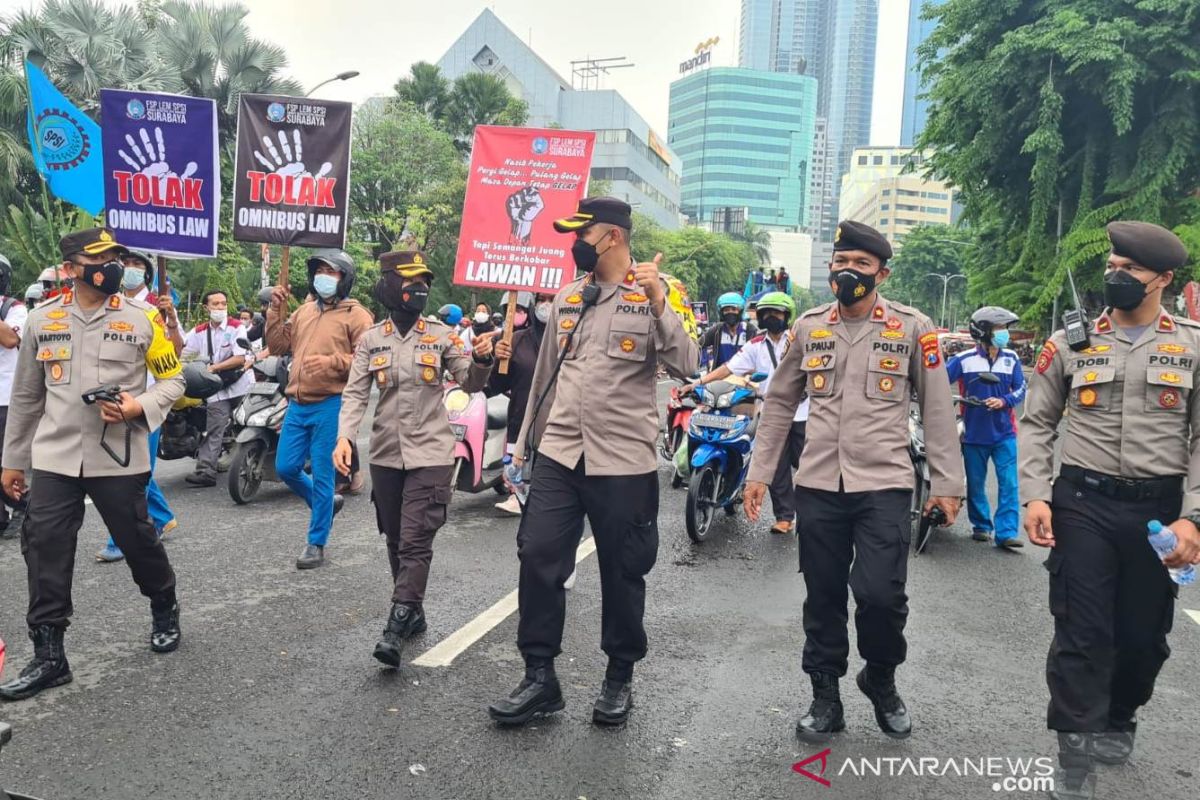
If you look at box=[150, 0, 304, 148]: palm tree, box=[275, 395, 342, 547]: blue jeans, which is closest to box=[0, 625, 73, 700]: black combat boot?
box=[275, 395, 342, 547]: blue jeans

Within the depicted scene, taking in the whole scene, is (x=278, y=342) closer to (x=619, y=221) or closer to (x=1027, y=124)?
(x=619, y=221)

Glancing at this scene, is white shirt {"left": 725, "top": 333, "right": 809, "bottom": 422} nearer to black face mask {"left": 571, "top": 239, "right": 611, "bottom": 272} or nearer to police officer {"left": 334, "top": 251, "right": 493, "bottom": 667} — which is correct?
police officer {"left": 334, "top": 251, "right": 493, "bottom": 667}

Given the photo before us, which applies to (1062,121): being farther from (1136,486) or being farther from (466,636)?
(466,636)

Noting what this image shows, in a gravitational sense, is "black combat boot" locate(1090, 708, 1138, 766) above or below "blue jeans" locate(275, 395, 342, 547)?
below

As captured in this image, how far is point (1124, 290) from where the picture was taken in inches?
138

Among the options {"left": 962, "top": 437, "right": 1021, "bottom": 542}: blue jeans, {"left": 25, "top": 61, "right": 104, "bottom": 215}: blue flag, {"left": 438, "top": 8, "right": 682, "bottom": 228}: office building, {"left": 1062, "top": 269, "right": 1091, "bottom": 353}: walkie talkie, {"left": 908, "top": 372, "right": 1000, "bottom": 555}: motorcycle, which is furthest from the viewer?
{"left": 438, "top": 8, "right": 682, "bottom": 228}: office building

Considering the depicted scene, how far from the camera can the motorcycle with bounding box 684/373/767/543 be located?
7.38 meters

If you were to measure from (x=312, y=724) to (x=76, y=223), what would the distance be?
17.9m

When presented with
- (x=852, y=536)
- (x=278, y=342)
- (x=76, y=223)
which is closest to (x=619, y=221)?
(x=852, y=536)

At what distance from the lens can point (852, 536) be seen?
393cm

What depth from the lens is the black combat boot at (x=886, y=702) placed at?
3.85 meters

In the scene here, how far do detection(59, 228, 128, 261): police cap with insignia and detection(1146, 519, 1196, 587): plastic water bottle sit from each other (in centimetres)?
418

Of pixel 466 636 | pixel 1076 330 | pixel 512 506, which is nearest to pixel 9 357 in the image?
pixel 512 506

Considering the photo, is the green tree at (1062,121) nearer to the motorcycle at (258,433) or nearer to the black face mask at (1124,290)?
the motorcycle at (258,433)
